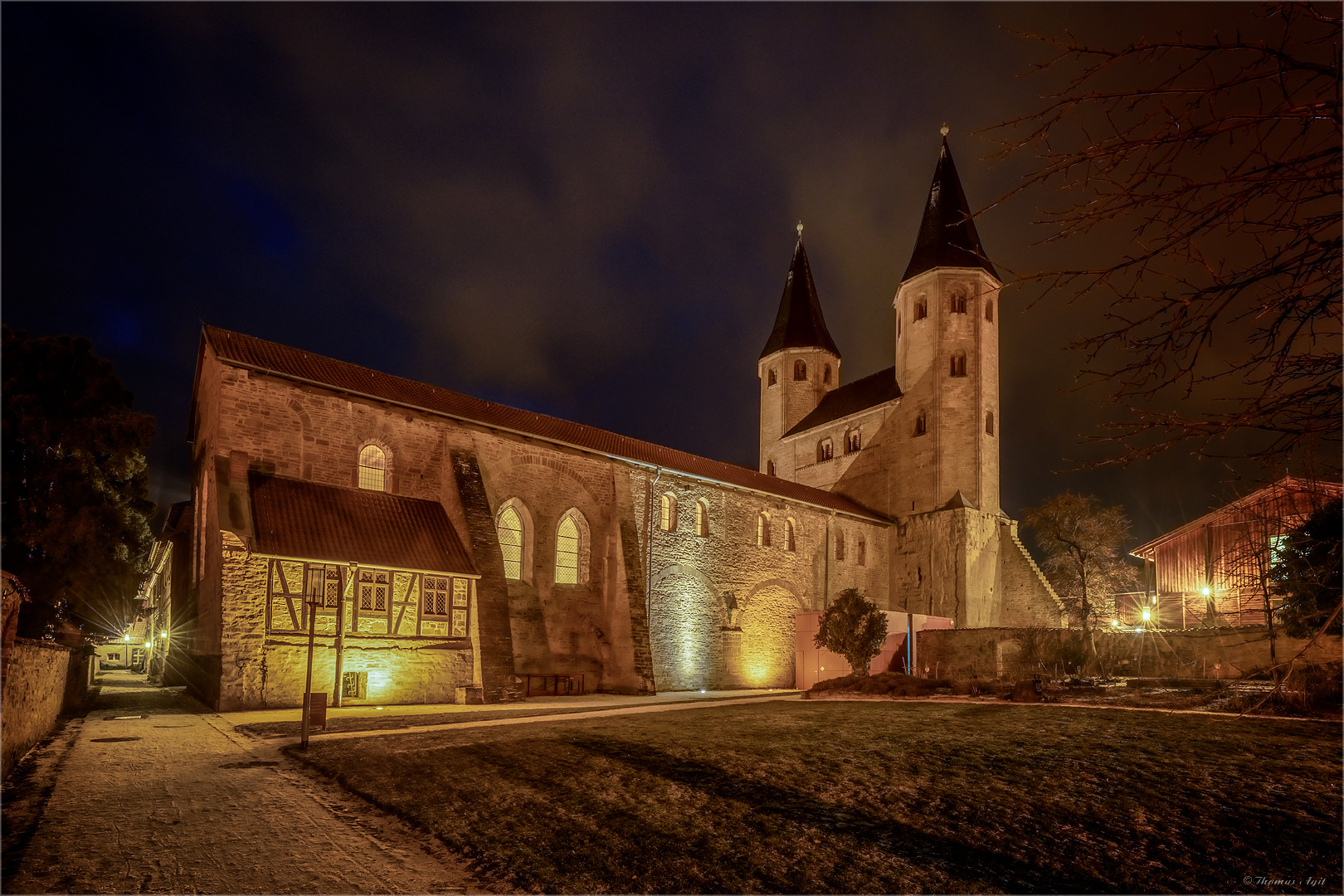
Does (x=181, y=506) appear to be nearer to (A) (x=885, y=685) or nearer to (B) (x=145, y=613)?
(B) (x=145, y=613)

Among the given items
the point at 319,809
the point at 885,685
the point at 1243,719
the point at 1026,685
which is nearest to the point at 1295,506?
the point at 319,809

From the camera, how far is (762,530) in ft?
101

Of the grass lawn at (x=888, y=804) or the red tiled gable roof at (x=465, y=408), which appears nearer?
the grass lawn at (x=888, y=804)

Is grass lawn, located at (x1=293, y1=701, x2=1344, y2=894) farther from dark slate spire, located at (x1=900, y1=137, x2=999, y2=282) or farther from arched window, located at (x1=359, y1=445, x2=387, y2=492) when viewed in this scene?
dark slate spire, located at (x1=900, y1=137, x2=999, y2=282)

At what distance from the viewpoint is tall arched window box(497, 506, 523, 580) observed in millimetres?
23250

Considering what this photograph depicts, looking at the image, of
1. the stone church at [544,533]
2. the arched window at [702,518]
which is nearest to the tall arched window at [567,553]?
the stone church at [544,533]

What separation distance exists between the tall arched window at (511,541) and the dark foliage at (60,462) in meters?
10.7

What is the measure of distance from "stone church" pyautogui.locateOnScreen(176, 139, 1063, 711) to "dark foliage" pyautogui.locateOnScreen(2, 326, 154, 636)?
90.6 inches

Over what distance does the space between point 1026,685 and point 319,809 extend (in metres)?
13.9

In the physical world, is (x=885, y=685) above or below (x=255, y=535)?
below

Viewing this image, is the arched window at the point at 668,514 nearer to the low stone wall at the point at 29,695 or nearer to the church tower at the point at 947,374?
the church tower at the point at 947,374

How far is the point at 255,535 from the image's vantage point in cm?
1714

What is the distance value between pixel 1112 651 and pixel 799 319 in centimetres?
3150

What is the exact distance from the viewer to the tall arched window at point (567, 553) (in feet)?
80.0
